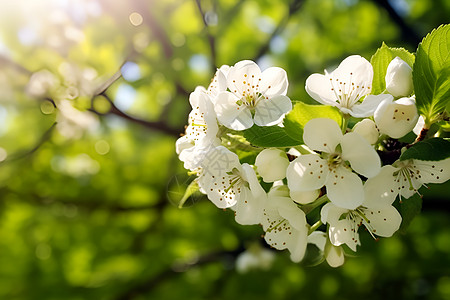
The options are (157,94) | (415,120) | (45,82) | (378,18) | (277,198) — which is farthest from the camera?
(378,18)

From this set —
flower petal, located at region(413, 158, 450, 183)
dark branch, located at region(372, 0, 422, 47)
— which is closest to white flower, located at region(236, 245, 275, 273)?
dark branch, located at region(372, 0, 422, 47)

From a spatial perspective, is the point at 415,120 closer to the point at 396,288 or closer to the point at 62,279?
the point at 396,288

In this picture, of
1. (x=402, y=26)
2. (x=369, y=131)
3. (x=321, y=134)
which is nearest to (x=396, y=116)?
(x=369, y=131)

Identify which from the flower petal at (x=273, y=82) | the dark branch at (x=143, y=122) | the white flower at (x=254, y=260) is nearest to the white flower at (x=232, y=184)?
the flower petal at (x=273, y=82)

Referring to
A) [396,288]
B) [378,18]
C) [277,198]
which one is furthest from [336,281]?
[277,198]

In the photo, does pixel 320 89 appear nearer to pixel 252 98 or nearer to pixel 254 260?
pixel 252 98

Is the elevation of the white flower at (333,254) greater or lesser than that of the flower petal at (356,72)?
lesser

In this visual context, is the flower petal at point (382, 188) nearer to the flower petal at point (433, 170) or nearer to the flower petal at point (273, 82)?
the flower petal at point (433, 170)
